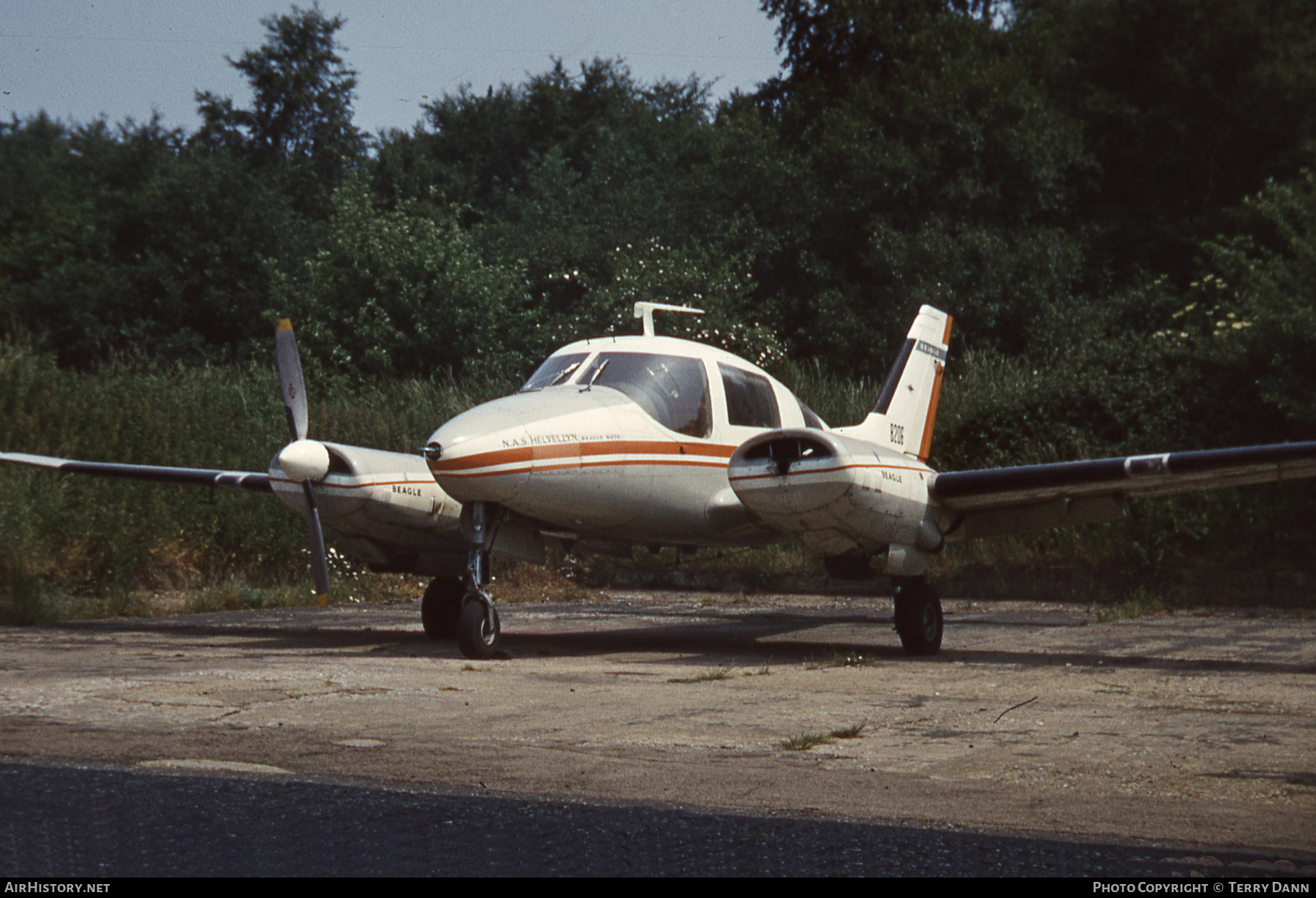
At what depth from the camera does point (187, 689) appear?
749cm

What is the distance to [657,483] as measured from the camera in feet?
33.8

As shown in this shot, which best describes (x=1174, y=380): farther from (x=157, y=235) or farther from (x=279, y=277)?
(x=157, y=235)

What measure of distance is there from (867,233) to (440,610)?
18.2 metres

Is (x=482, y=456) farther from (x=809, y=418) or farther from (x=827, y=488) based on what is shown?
(x=809, y=418)

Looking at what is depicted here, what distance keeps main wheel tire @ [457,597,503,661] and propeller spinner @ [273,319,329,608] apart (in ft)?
4.67

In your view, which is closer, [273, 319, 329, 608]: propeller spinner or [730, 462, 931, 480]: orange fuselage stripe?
[730, 462, 931, 480]: orange fuselage stripe

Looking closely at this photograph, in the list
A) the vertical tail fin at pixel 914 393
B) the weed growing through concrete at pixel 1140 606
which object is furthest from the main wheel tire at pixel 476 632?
the weed growing through concrete at pixel 1140 606

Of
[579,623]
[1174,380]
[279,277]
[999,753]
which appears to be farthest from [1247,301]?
[279,277]

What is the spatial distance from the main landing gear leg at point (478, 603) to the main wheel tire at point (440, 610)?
5.86 ft

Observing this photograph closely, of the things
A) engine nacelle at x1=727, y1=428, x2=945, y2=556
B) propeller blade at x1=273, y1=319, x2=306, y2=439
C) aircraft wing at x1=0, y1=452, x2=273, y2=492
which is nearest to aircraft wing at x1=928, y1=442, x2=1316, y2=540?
engine nacelle at x1=727, y1=428, x2=945, y2=556

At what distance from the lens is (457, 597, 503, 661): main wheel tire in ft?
31.4

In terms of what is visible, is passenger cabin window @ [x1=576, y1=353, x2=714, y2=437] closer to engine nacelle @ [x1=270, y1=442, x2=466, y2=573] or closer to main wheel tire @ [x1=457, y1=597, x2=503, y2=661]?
engine nacelle @ [x1=270, y1=442, x2=466, y2=573]

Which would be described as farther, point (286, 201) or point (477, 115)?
point (477, 115)
